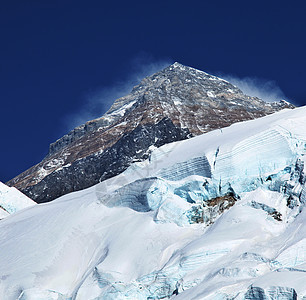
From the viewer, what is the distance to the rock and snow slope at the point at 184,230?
2094cm

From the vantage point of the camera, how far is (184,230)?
82.7 ft

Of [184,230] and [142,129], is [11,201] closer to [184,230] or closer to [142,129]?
[184,230]

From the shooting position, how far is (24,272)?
83.8 feet

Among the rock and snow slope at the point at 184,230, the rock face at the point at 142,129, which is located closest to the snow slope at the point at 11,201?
the rock and snow slope at the point at 184,230

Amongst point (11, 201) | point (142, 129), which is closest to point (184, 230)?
point (11, 201)

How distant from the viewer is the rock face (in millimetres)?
62188

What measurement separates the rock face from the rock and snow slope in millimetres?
23159

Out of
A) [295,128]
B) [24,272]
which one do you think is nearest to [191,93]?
[295,128]

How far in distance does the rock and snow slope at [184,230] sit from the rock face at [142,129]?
2316cm

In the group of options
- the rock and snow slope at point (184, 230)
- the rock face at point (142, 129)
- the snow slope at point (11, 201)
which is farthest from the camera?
the rock face at point (142, 129)

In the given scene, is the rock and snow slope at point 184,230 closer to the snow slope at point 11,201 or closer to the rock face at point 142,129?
the snow slope at point 11,201

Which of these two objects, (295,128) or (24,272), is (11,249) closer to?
(24,272)

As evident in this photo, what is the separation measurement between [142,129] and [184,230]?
42477 mm

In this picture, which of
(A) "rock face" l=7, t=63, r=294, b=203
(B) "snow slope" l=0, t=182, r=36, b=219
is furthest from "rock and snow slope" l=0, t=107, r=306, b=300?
(A) "rock face" l=7, t=63, r=294, b=203
